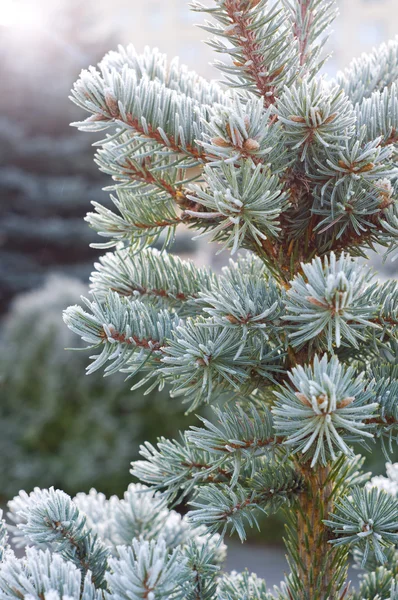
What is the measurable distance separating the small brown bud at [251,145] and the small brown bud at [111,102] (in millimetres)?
138

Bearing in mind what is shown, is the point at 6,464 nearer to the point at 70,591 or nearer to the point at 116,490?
the point at 116,490

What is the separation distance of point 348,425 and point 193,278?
31cm

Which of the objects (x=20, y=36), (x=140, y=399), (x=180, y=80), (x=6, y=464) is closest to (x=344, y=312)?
(x=180, y=80)

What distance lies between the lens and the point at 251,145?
0.46m

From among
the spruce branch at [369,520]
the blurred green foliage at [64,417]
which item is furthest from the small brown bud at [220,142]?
the blurred green foliage at [64,417]

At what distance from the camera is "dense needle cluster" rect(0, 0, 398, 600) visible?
0.47 m

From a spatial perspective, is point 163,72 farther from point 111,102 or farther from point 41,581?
point 41,581

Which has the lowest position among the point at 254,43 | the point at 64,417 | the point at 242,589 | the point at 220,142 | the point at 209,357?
the point at 242,589

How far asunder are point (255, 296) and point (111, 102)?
0.73ft

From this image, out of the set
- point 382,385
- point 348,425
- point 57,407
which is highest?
point 57,407

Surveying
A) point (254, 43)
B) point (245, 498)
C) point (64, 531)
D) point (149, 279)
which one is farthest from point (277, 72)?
point (64, 531)

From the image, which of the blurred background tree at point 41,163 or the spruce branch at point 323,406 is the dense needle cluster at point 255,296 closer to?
the spruce branch at point 323,406

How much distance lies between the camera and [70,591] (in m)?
0.47

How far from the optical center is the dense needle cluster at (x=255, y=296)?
466mm
